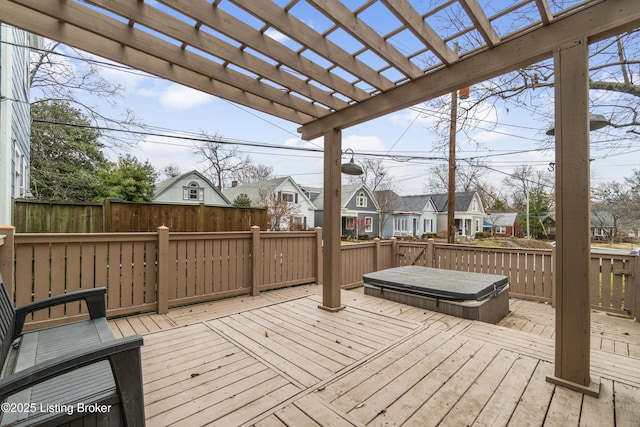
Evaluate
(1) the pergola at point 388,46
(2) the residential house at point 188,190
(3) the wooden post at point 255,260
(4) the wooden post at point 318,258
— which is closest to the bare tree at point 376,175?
(2) the residential house at point 188,190

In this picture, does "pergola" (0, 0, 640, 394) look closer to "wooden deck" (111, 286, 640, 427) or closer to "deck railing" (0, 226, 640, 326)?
"wooden deck" (111, 286, 640, 427)

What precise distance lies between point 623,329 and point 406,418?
3.77 metres

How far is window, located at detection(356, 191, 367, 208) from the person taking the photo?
2248 centimetres

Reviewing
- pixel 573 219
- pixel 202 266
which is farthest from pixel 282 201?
pixel 573 219

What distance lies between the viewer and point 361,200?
22.7m

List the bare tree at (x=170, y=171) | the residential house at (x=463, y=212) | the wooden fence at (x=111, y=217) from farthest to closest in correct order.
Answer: the residential house at (x=463, y=212), the bare tree at (x=170, y=171), the wooden fence at (x=111, y=217)

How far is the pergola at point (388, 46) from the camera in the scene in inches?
74.9

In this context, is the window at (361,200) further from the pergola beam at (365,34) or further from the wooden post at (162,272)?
the pergola beam at (365,34)

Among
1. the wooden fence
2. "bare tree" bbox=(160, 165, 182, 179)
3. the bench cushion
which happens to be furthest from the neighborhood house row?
the bench cushion

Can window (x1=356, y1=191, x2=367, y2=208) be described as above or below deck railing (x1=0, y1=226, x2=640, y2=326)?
above

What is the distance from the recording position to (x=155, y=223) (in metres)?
5.84

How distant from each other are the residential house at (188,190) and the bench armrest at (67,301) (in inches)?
575

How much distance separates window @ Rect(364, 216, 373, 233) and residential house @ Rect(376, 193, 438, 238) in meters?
1.35

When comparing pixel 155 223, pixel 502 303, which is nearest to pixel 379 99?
pixel 502 303
